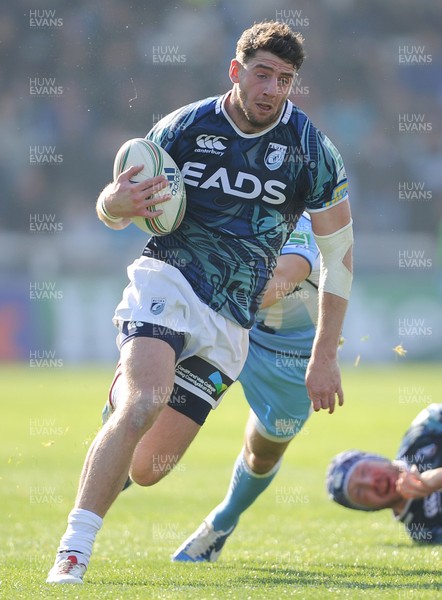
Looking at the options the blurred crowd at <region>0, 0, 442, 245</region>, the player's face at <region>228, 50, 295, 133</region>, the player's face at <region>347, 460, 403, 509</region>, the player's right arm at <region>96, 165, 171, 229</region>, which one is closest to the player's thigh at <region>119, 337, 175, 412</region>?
the player's right arm at <region>96, 165, 171, 229</region>

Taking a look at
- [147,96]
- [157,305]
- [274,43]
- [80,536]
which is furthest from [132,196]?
[147,96]

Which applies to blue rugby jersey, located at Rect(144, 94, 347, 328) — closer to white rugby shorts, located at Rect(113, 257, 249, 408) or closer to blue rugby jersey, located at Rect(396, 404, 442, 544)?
white rugby shorts, located at Rect(113, 257, 249, 408)

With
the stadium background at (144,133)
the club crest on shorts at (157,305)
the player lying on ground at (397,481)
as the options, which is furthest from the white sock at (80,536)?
the stadium background at (144,133)

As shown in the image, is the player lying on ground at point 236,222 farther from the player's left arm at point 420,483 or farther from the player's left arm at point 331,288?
the player's left arm at point 420,483

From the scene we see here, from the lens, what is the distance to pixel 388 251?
784 inches

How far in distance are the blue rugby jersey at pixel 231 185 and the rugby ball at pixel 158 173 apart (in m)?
0.12

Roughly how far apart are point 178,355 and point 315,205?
1004mm

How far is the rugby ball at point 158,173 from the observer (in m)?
4.99

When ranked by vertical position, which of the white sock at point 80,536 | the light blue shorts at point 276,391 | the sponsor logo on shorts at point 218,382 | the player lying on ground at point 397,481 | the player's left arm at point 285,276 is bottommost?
the player lying on ground at point 397,481

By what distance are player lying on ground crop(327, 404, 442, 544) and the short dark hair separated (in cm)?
249

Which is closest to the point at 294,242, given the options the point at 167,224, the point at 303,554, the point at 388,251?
the point at 167,224

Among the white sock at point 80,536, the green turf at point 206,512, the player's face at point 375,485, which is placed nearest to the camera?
the white sock at point 80,536

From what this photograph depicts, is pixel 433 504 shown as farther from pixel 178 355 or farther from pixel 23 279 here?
pixel 23 279

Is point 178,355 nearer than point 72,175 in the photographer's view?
Yes
